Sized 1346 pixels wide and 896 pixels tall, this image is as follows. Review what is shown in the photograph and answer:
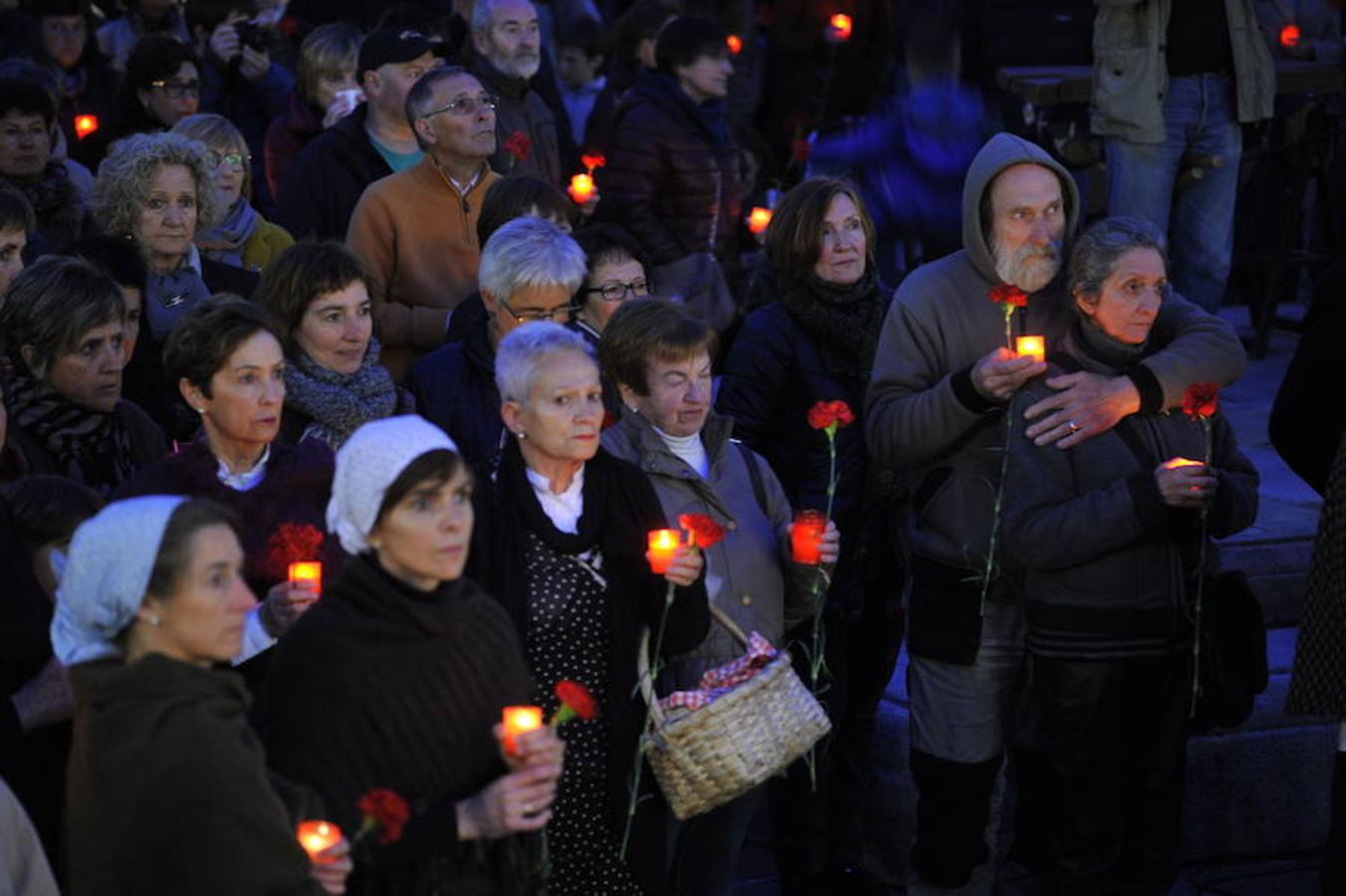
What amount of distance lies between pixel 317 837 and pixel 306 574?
0.93 metres

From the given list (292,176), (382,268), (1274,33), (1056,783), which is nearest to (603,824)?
(1056,783)

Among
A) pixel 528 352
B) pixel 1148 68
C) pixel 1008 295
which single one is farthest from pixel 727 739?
pixel 1148 68

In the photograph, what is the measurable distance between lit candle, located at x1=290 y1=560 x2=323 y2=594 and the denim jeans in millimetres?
4661

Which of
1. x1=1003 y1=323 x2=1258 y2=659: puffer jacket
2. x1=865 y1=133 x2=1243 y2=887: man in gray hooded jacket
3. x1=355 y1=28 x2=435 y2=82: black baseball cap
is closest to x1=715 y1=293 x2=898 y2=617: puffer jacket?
x1=865 y1=133 x2=1243 y2=887: man in gray hooded jacket

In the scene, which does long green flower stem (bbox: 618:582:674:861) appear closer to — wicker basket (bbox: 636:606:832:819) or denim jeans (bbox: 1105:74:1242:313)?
wicker basket (bbox: 636:606:832:819)

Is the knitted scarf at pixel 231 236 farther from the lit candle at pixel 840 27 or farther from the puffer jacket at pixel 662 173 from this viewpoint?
the lit candle at pixel 840 27

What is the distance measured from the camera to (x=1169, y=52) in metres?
8.48

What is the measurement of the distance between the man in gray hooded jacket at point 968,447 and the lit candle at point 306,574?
191cm

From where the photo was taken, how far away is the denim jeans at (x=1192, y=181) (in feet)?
27.9

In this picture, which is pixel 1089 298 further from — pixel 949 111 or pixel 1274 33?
pixel 1274 33

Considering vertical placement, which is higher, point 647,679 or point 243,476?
point 243,476

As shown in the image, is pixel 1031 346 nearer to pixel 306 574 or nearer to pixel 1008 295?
pixel 1008 295

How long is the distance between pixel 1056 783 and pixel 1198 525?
2.65 ft

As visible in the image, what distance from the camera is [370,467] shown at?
169 inches
